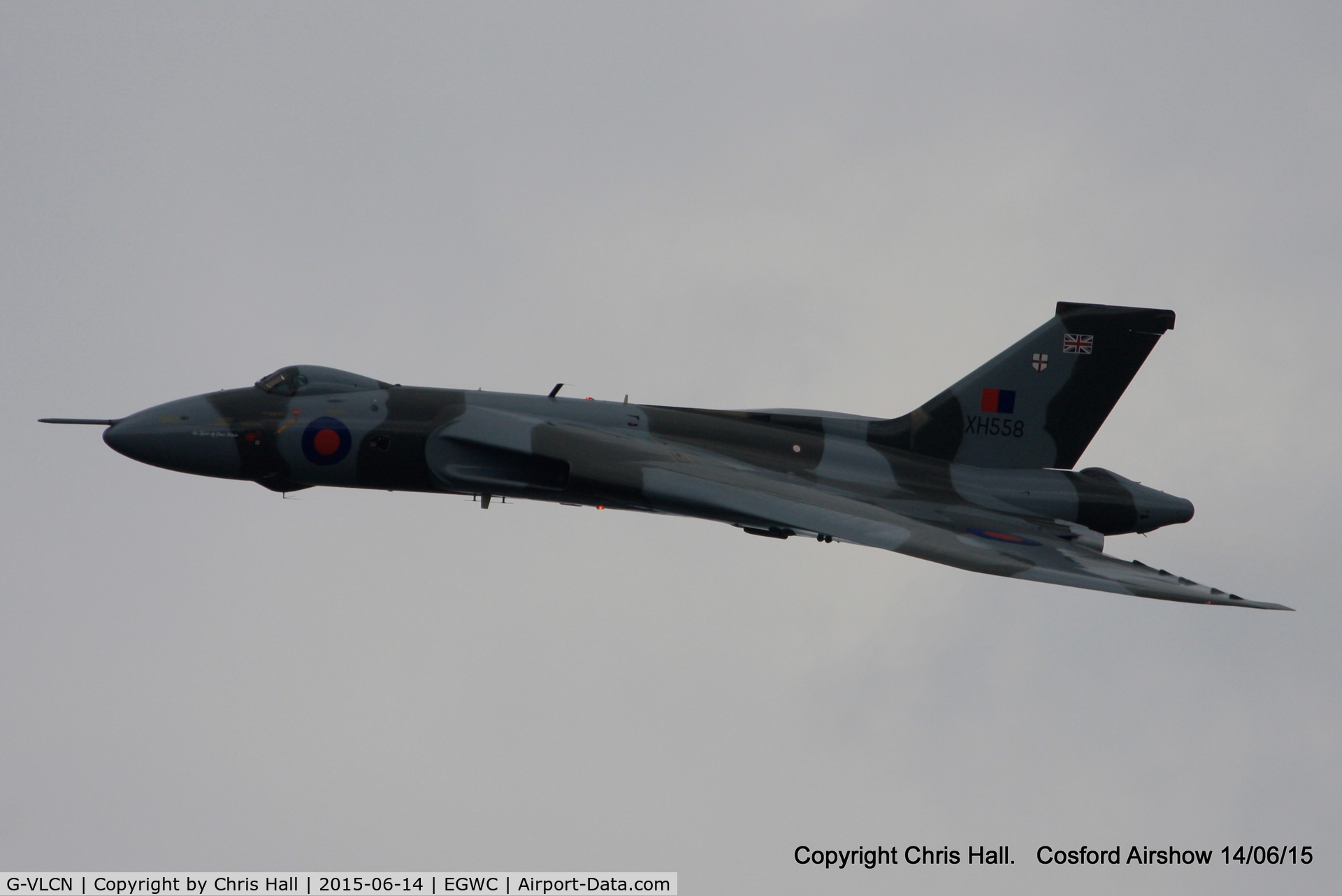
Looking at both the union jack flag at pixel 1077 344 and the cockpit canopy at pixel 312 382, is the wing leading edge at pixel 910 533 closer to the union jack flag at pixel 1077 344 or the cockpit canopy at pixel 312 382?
the union jack flag at pixel 1077 344

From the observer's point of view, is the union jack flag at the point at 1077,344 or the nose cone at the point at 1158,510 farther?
the union jack flag at the point at 1077,344

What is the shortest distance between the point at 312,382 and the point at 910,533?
11385mm

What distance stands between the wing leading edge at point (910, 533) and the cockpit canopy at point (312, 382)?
19.9 feet

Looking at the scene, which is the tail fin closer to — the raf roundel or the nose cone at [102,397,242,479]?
the raf roundel

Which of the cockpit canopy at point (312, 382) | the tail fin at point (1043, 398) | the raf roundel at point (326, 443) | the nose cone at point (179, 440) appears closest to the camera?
the nose cone at point (179, 440)

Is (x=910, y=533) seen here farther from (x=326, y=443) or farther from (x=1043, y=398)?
(x=326, y=443)

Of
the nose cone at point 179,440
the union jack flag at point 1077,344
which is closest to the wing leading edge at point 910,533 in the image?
the union jack flag at point 1077,344

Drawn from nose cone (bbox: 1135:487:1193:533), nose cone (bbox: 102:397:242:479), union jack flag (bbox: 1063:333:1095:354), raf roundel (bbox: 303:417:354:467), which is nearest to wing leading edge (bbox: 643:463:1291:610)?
nose cone (bbox: 1135:487:1193:533)

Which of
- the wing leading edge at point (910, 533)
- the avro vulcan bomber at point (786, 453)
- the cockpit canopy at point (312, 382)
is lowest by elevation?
the wing leading edge at point (910, 533)

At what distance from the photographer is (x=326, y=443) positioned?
72.7 ft

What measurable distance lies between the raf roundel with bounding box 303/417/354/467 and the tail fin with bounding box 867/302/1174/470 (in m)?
10.2

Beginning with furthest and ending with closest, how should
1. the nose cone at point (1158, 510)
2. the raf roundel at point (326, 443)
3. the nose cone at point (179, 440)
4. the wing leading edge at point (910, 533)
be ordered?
1. the nose cone at point (1158, 510)
2. the raf roundel at point (326, 443)
3. the nose cone at point (179, 440)
4. the wing leading edge at point (910, 533)

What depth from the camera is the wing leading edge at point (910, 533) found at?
18891 mm

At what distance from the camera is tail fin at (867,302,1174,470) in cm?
2425
